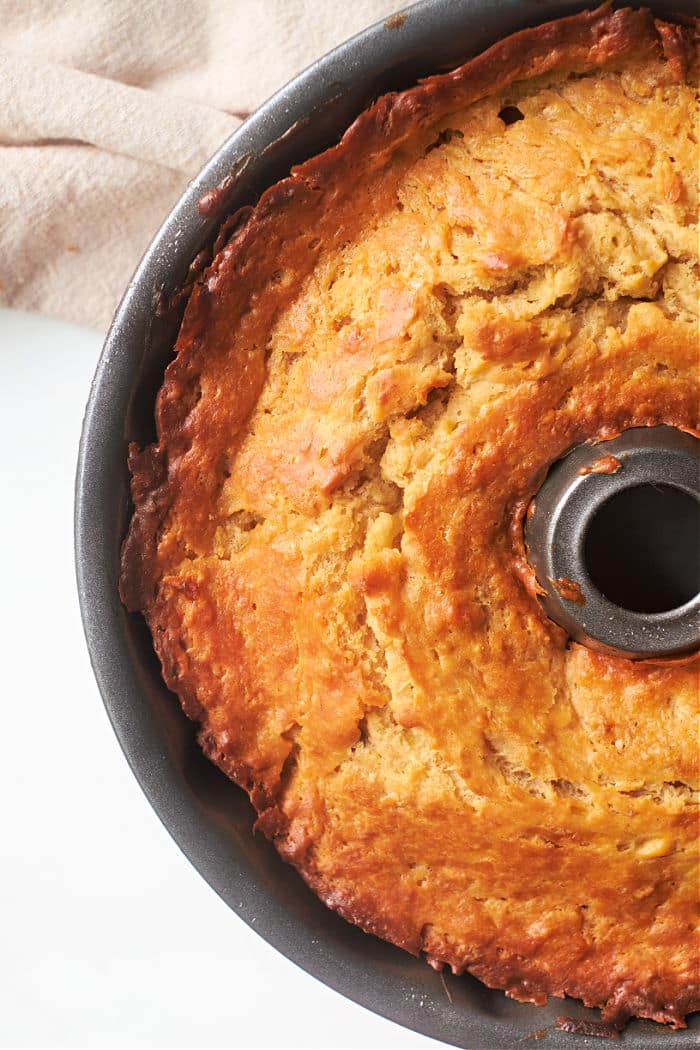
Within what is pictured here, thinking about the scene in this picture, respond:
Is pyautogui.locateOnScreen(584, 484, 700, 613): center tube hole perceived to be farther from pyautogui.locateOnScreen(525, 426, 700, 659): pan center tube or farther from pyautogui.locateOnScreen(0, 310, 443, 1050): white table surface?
pyautogui.locateOnScreen(0, 310, 443, 1050): white table surface

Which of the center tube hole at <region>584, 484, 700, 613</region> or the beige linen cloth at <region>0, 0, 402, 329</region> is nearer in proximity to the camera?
the center tube hole at <region>584, 484, 700, 613</region>

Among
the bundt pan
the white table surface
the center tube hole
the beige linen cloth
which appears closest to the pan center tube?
the center tube hole

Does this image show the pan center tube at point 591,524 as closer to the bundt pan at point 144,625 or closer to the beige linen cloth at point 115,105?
the bundt pan at point 144,625

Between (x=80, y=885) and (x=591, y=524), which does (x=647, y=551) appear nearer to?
(x=591, y=524)

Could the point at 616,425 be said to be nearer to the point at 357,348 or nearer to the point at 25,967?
the point at 357,348

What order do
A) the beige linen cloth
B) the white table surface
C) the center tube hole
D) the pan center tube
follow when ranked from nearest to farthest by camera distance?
the pan center tube → the center tube hole → the beige linen cloth → the white table surface
